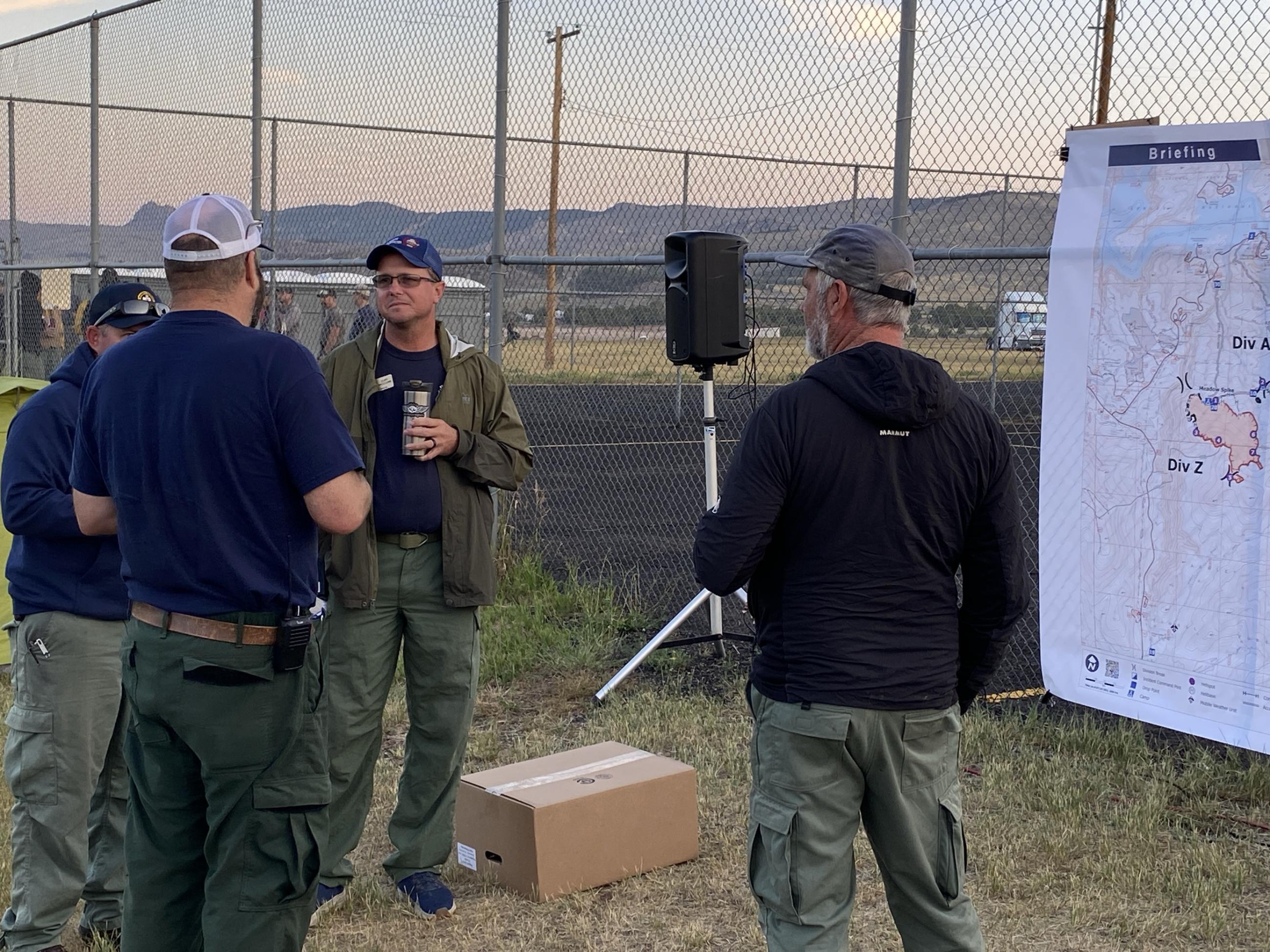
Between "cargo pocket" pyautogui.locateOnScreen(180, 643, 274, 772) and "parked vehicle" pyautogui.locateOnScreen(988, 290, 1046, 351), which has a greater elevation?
"parked vehicle" pyautogui.locateOnScreen(988, 290, 1046, 351)

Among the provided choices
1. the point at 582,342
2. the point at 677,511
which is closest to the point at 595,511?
the point at 677,511

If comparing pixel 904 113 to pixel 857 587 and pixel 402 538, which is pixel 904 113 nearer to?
pixel 402 538

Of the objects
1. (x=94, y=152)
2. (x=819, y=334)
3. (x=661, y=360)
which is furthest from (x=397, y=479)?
(x=94, y=152)

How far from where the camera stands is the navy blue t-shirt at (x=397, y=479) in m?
4.29

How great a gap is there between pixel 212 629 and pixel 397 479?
149 centimetres

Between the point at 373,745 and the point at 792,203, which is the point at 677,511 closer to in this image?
the point at 792,203

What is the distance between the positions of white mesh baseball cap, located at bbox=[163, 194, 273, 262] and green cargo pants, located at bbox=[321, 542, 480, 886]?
5.19ft

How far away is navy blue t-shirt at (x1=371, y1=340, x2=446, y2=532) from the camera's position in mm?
4293

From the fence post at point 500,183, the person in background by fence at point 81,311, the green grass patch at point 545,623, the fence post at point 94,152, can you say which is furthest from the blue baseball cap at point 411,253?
the fence post at point 94,152

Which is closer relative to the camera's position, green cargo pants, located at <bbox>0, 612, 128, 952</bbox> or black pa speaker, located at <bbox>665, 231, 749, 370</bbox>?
green cargo pants, located at <bbox>0, 612, 128, 952</bbox>

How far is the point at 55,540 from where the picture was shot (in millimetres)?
3836

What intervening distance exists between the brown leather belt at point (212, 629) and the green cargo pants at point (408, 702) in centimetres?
138

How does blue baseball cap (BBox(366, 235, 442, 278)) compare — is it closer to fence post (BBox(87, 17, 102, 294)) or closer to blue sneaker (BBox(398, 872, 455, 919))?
blue sneaker (BBox(398, 872, 455, 919))

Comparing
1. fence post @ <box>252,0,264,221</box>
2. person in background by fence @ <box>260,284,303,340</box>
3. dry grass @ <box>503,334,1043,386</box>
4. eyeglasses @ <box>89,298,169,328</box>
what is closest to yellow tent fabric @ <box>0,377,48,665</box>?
eyeglasses @ <box>89,298,169,328</box>
